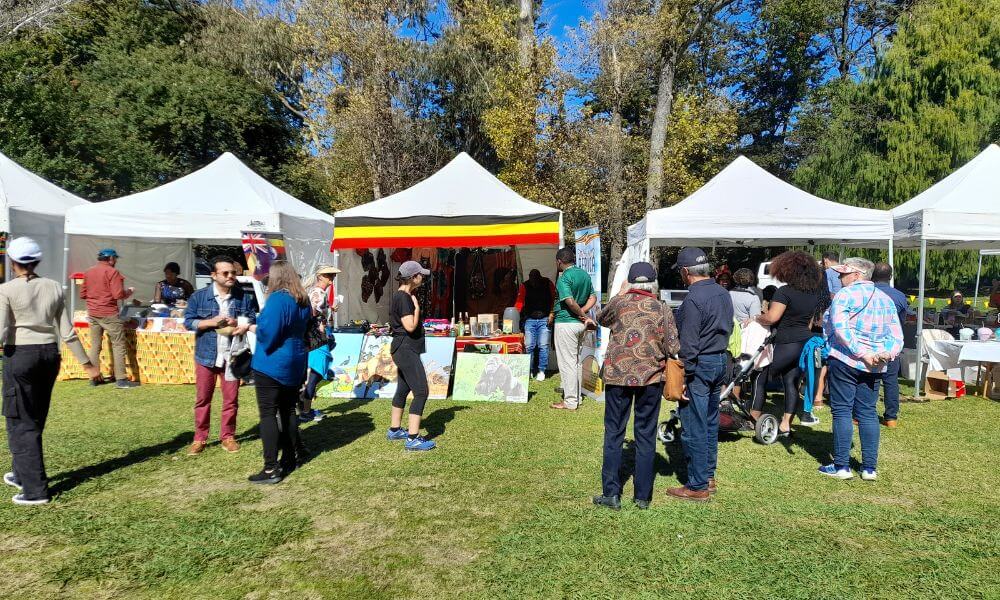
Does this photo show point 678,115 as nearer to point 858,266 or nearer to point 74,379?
point 858,266

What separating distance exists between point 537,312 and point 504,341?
28.9 inches

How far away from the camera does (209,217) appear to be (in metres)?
8.88

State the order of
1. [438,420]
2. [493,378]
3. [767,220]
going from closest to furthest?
[438,420] → [493,378] → [767,220]

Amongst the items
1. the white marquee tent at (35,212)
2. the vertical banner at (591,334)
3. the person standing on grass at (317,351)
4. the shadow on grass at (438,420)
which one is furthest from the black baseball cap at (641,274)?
the white marquee tent at (35,212)

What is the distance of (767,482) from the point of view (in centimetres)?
455

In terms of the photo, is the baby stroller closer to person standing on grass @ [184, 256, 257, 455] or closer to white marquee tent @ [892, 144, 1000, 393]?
white marquee tent @ [892, 144, 1000, 393]

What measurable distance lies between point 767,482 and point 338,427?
13.2ft

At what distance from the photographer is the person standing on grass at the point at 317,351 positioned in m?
6.04

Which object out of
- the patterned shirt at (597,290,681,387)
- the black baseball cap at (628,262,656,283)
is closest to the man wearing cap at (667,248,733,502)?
the patterned shirt at (597,290,681,387)

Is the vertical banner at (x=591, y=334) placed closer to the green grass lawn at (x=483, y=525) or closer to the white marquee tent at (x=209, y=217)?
the green grass lawn at (x=483, y=525)

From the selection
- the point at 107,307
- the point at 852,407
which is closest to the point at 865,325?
the point at 852,407

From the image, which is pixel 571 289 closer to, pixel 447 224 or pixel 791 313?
pixel 447 224

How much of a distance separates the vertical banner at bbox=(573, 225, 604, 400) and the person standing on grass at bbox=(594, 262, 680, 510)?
3.50 metres

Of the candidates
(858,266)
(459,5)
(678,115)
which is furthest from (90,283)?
(459,5)
